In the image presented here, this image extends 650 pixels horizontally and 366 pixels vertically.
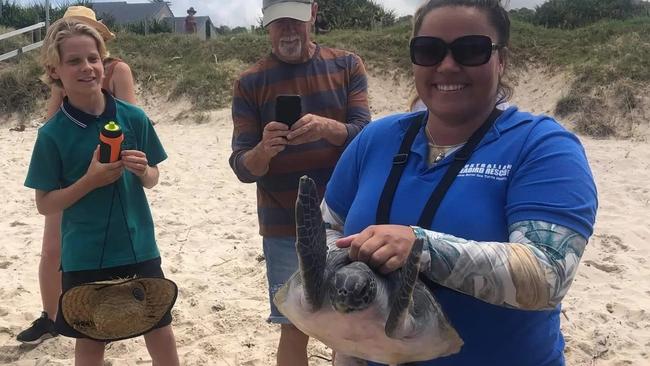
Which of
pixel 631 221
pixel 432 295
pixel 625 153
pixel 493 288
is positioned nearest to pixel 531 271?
pixel 493 288

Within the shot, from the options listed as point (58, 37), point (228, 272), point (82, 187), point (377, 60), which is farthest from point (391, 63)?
point (82, 187)

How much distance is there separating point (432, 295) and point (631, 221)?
516cm

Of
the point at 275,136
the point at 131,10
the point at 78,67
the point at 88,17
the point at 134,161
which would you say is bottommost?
the point at 134,161

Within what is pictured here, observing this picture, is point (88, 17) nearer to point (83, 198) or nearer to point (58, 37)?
point (58, 37)

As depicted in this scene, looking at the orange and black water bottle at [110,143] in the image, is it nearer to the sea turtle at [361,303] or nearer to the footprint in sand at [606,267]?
the sea turtle at [361,303]

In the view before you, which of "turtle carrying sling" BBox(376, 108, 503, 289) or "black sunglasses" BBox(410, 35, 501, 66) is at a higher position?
"black sunglasses" BBox(410, 35, 501, 66)

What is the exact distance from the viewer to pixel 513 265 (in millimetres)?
1029

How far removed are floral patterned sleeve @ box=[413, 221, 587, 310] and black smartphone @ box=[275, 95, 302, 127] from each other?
3.60ft

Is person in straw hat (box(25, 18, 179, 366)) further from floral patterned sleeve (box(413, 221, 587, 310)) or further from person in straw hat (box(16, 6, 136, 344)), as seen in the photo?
floral patterned sleeve (box(413, 221, 587, 310))

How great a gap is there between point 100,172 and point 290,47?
2.85ft

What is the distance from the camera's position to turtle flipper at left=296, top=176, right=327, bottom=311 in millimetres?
1064

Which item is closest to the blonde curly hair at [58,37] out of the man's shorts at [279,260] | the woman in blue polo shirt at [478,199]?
the man's shorts at [279,260]

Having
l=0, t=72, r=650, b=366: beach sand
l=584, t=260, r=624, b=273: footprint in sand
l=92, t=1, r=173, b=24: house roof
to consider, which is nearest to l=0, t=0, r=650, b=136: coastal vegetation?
l=0, t=72, r=650, b=366: beach sand

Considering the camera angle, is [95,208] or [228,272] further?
[228,272]
